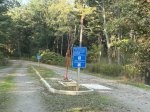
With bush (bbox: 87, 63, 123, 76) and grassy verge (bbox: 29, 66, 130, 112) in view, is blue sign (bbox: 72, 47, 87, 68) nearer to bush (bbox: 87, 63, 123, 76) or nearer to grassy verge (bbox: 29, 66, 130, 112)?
grassy verge (bbox: 29, 66, 130, 112)

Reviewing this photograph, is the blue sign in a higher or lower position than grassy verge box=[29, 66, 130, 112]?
higher

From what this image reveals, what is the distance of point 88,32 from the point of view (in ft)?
244

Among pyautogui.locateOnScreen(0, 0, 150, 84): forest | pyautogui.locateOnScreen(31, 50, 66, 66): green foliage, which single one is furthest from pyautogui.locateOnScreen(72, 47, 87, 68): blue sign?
pyautogui.locateOnScreen(31, 50, 66, 66): green foliage

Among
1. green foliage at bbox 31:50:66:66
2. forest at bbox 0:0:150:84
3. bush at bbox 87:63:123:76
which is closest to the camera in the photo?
forest at bbox 0:0:150:84

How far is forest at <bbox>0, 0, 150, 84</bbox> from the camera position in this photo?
29281mm

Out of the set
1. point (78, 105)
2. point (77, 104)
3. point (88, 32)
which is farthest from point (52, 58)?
point (78, 105)

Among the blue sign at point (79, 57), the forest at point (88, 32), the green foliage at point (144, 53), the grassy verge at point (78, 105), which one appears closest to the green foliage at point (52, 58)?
the forest at point (88, 32)

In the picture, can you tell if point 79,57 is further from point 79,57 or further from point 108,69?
point 108,69

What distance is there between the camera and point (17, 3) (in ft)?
372

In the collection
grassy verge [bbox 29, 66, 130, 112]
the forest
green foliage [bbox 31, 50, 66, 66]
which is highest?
the forest

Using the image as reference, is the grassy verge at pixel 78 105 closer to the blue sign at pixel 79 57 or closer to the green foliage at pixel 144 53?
the blue sign at pixel 79 57

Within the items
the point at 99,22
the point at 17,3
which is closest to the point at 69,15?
the point at 99,22

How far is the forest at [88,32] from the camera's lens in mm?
29281

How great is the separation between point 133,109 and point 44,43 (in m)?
86.0
